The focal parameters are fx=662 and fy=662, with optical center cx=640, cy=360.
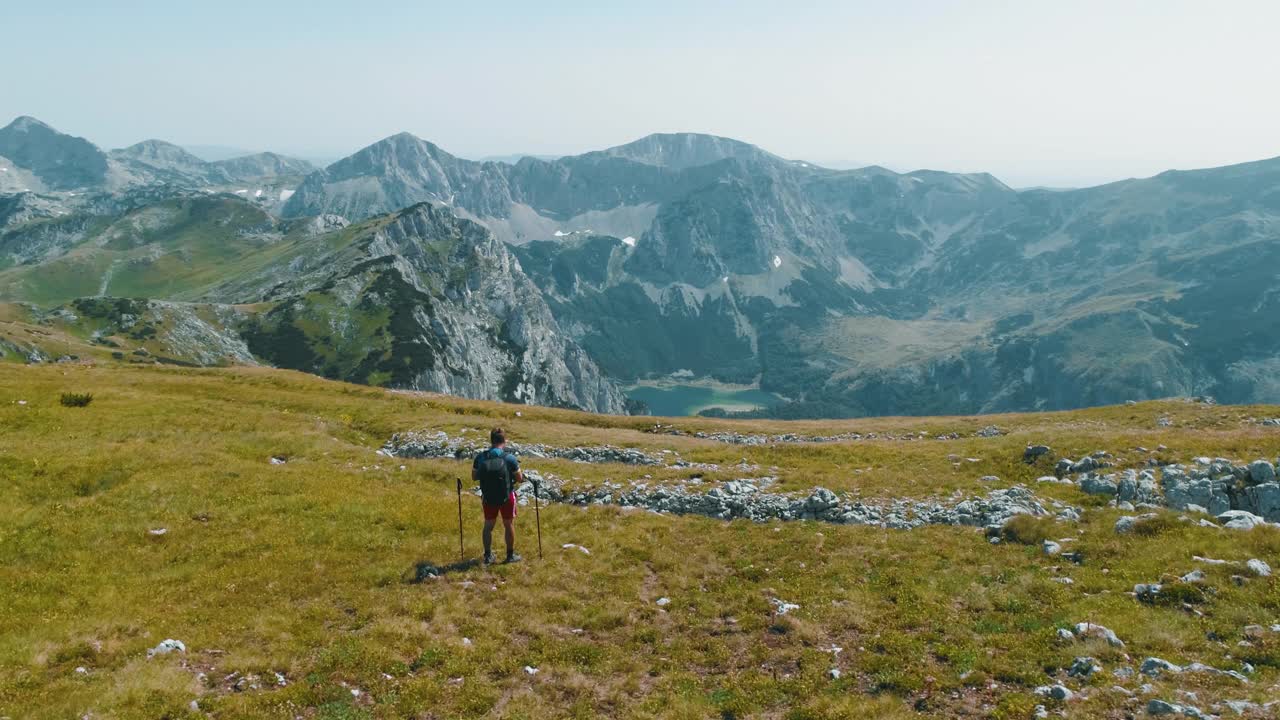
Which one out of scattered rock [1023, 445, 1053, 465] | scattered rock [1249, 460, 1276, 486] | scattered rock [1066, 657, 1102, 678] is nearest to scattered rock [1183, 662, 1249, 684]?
scattered rock [1066, 657, 1102, 678]

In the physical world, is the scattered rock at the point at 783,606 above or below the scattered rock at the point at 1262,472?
below

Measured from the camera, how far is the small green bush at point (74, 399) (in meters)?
40.0

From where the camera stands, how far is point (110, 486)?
87.1 feet

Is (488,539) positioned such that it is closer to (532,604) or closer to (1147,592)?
(532,604)

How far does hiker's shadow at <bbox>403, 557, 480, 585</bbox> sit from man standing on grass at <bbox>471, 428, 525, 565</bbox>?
615 mm

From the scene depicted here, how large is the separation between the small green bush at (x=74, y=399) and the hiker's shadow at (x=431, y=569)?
32347 mm

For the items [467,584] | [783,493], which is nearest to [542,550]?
[467,584]

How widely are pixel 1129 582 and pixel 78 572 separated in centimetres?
3112

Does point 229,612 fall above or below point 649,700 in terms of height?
above

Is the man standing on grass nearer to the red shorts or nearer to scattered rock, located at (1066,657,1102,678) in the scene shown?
the red shorts

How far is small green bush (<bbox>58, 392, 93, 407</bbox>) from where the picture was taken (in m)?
40.0

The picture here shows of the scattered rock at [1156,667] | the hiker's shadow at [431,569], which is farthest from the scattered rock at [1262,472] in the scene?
the hiker's shadow at [431,569]

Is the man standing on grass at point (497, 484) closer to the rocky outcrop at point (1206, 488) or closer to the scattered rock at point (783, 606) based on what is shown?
the scattered rock at point (783, 606)

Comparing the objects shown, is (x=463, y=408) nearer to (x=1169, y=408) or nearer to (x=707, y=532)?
(x=707, y=532)
